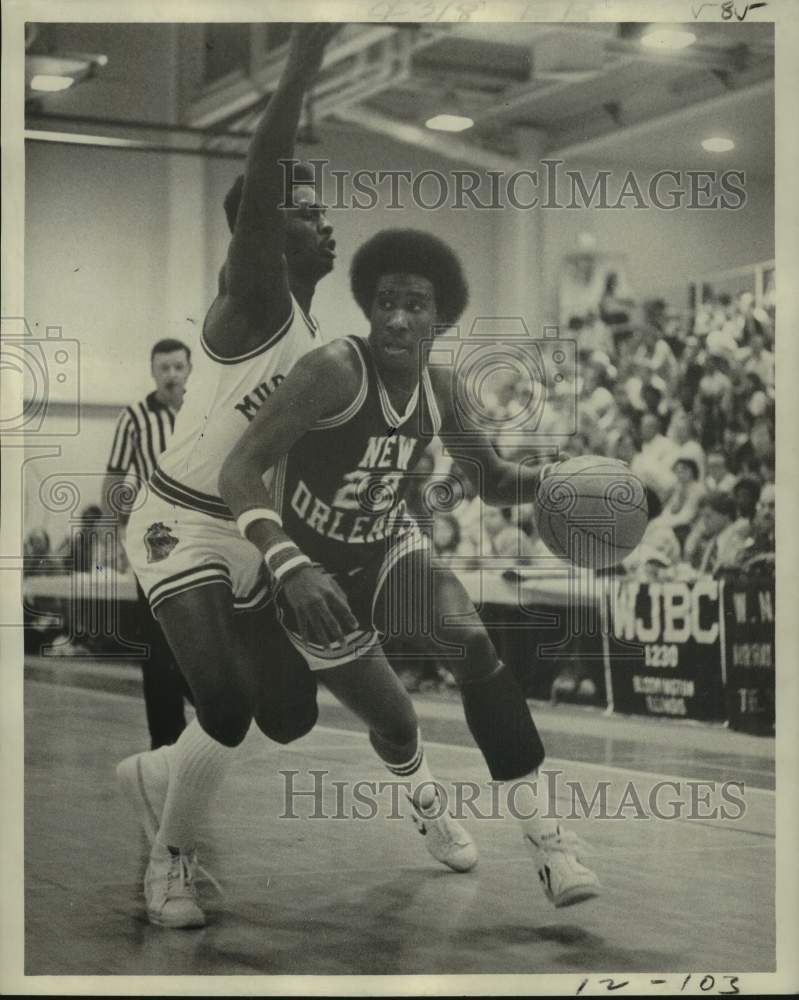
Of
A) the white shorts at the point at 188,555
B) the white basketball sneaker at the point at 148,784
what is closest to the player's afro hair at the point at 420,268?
the white shorts at the point at 188,555

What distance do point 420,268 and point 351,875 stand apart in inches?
63.6

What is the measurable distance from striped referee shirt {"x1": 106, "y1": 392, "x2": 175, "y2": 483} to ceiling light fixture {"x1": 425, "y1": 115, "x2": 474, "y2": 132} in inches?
40.4

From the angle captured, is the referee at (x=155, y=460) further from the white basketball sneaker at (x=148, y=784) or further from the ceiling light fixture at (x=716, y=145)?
the ceiling light fixture at (x=716, y=145)

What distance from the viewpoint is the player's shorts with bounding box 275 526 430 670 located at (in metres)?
5.24

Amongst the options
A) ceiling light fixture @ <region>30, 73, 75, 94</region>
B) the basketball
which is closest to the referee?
ceiling light fixture @ <region>30, 73, 75, 94</region>

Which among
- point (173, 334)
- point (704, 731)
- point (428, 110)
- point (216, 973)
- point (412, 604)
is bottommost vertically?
point (216, 973)

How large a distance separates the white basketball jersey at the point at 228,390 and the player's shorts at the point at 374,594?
15.0 inches

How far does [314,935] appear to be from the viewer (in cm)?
521

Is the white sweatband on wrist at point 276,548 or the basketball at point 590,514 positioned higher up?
the basketball at point 590,514

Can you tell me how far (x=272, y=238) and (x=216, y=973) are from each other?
193 centimetres

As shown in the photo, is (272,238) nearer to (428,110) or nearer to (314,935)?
(428,110)

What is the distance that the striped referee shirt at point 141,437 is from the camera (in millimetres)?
5219

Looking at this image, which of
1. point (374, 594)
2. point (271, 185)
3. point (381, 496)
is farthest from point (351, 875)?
point (271, 185)

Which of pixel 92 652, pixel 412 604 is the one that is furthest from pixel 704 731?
pixel 92 652
